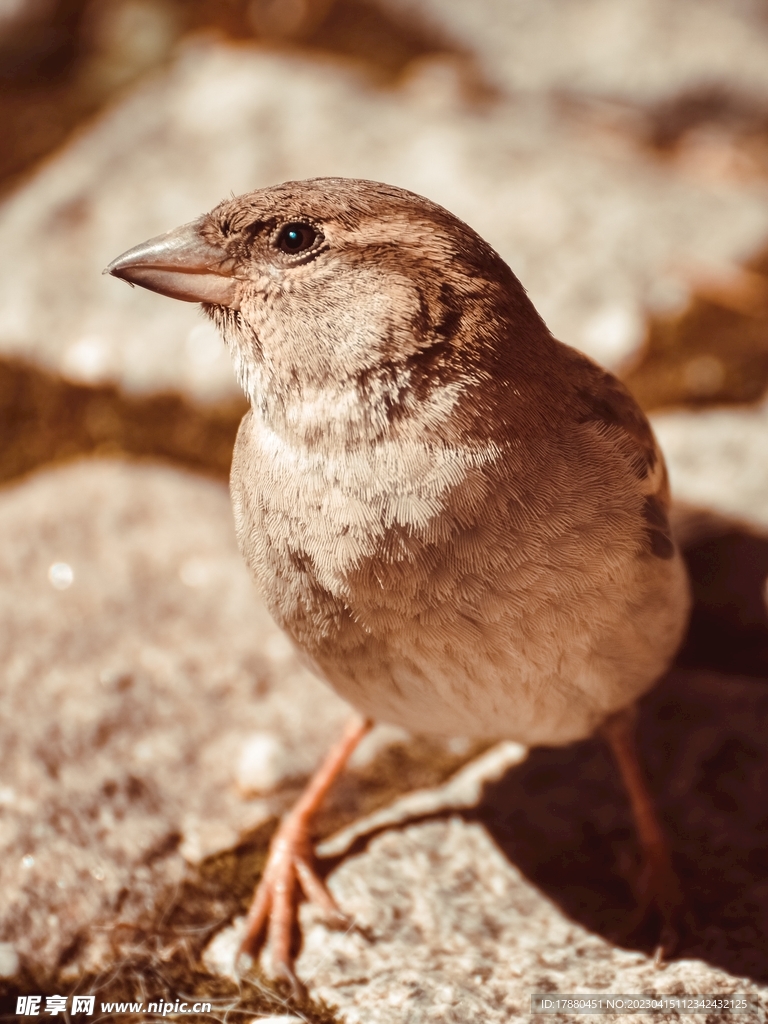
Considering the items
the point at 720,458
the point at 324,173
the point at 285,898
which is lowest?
the point at 285,898

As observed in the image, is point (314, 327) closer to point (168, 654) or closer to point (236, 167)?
point (168, 654)

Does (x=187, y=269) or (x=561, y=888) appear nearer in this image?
(x=187, y=269)

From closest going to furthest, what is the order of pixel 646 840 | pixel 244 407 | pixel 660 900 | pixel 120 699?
pixel 660 900, pixel 646 840, pixel 120 699, pixel 244 407

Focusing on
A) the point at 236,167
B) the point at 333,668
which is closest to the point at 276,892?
the point at 333,668

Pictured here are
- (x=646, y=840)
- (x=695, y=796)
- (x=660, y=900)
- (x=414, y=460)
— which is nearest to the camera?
(x=414, y=460)

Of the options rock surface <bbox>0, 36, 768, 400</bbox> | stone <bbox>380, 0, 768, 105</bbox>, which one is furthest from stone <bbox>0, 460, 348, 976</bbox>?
stone <bbox>380, 0, 768, 105</bbox>

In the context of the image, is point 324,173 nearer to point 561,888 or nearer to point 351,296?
point 351,296

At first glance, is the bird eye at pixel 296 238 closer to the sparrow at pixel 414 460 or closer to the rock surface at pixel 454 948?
the sparrow at pixel 414 460

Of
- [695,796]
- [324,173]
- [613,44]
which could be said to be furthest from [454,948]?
[613,44]
